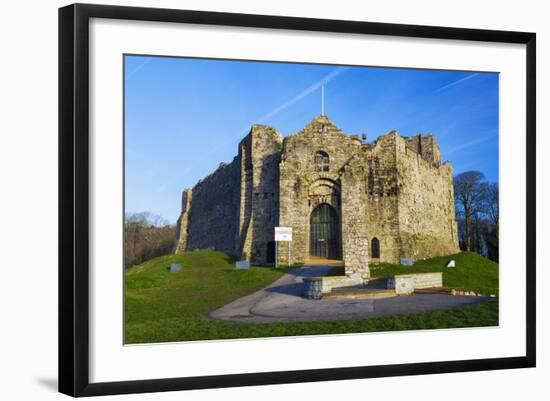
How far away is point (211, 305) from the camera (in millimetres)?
12141

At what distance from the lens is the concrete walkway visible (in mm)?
12234

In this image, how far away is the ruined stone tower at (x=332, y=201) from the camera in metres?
13.6

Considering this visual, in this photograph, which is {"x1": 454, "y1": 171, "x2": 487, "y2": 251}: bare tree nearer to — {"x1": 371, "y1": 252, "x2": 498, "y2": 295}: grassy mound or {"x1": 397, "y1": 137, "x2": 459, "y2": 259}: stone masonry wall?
{"x1": 397, "y1": 137, "x2": 459, "y2": 259}: stone masonry wall

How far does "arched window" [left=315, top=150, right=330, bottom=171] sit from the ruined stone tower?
0.07 ft

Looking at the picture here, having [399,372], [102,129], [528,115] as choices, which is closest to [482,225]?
[528,115]

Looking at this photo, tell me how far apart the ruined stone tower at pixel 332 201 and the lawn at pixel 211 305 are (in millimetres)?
459

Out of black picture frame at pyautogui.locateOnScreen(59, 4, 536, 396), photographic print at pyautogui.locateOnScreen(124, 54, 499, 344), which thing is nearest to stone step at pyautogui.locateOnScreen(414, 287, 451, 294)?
photographic print at pyautogui.locateOnScreen(124, 54, 499, 344)

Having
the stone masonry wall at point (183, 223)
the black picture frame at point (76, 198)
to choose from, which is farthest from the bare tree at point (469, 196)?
the black picture frame at point (76, 198)

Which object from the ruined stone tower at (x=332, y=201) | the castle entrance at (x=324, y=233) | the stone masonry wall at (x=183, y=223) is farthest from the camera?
the castle entrance at (x=324, y=233)

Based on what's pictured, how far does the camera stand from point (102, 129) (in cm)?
1104

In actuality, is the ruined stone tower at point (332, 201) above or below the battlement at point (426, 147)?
below

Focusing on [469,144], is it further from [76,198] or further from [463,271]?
[76,198]

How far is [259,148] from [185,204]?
249cm

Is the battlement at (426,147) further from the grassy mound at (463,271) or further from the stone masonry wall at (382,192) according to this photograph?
the grassy mound at (463,271)
